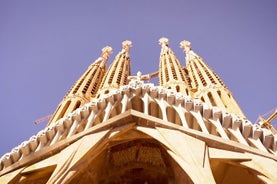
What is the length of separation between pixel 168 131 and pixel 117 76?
17142mm

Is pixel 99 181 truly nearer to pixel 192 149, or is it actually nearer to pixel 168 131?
pixel 168 131

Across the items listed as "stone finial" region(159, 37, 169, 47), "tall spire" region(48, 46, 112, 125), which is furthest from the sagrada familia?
"stone finial" region(159, 37, 169, 47)

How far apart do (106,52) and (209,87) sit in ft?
47.3

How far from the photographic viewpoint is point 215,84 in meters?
23.1

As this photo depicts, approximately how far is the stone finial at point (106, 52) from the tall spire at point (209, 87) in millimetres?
7925

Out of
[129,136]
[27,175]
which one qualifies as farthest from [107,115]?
[27,175]

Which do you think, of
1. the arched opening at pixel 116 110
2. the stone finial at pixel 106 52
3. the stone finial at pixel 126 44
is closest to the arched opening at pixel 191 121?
the arched opening at pixel 116 110

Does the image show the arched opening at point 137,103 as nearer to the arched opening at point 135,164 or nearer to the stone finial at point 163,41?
the arched opening at point 135,164

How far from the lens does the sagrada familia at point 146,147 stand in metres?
8.33

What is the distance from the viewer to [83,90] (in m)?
24.7

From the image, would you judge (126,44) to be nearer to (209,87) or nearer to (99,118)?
(209,87)

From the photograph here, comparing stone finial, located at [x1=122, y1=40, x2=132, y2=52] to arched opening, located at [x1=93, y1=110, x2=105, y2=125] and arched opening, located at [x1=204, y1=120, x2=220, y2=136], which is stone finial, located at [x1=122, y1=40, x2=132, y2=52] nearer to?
arched opening, located at [x1=93, y1=110, x2=105, y2=125]

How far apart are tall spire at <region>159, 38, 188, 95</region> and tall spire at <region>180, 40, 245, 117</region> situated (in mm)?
781

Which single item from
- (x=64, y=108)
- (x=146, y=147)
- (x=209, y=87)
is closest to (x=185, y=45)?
(x=209, y=87)
